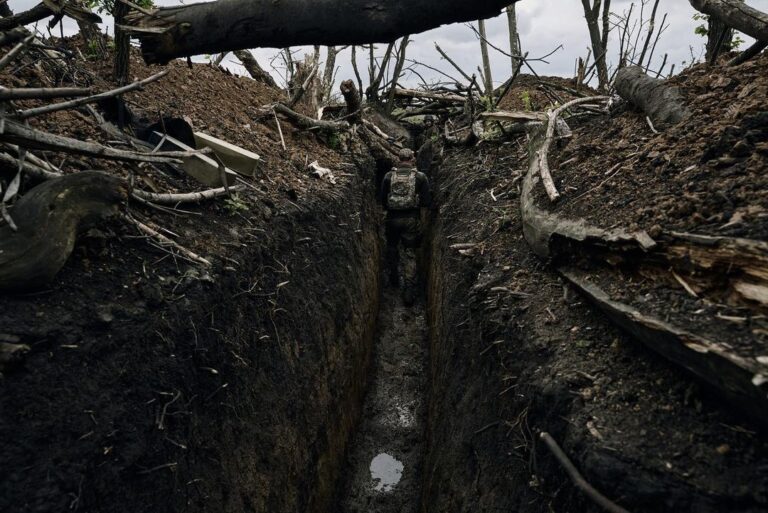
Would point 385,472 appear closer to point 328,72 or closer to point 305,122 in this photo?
point 305,122

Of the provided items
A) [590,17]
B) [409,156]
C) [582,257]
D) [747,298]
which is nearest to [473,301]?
[582,257]

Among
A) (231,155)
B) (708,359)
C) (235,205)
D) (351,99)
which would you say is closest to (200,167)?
(235,205)

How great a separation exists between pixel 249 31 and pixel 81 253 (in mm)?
1546

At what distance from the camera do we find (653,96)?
14.2ft

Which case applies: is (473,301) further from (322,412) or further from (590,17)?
(590,17)

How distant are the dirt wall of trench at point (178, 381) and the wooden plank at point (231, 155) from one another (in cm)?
37

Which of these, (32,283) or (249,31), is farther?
(32,283)

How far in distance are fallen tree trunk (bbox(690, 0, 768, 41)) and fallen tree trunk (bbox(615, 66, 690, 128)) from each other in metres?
0.62

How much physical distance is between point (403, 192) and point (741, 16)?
5211 millimetres

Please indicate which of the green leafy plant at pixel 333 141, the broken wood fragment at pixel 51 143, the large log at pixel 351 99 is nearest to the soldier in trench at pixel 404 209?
the green leafy plant at pixel 333 141

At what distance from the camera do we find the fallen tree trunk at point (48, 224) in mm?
2133

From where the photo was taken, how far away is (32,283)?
2178 mm

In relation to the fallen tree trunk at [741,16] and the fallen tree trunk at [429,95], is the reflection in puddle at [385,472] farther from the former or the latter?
the fallen tree trunk at [429,95]

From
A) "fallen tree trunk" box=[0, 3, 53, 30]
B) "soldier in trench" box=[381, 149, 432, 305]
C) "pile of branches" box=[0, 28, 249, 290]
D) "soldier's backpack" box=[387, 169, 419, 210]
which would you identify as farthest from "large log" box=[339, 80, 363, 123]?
"fallen tree trunk" box=[0, 3, 53, 30]
